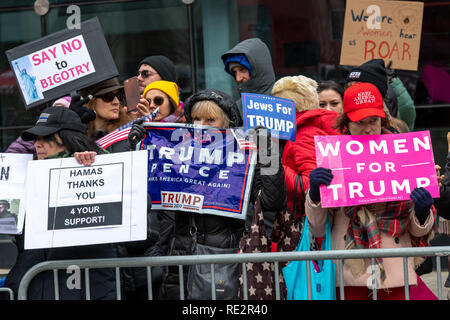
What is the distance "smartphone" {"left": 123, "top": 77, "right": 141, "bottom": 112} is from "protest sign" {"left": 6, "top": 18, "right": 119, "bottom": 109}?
0.49ft

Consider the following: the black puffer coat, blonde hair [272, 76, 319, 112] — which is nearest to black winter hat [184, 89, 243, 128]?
the black puffer coat

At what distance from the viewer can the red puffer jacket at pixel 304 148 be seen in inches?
204

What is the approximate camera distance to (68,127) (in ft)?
15.4

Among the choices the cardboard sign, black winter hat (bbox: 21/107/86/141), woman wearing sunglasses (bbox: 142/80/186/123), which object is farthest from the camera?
the cardboard sign

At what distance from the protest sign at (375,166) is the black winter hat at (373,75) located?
626mm

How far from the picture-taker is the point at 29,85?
6.16 meters

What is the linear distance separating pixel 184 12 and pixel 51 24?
1750 millimetres

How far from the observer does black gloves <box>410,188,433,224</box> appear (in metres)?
4.28

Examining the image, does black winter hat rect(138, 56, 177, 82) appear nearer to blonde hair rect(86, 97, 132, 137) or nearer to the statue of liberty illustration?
blonde hair rect(86, 97, 132, 137)

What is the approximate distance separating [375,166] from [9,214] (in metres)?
2.21

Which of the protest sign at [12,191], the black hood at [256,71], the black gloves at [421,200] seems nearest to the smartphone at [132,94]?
the black hood at [256,71]
